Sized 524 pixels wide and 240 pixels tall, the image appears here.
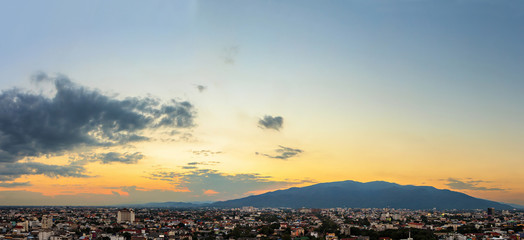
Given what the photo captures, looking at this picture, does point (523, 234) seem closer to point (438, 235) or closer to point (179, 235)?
point (438, 235)

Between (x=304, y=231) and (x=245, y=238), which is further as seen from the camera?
(x=304, y=231)

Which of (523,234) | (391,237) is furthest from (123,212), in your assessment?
(523,234)

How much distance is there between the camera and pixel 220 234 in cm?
5372

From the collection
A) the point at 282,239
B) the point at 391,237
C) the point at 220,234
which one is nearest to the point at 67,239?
the point at 220,234

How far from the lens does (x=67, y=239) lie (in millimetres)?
46281

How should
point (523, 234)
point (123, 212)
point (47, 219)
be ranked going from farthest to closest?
1. point (123, 212)
2. point (47, 219)
3. point (523, 234)

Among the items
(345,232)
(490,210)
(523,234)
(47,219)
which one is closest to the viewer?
(523,234)

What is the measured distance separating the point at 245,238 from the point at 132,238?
11943mm

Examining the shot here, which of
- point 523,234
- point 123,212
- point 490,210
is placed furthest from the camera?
point 490,210

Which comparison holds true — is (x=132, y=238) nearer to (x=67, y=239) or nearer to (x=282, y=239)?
(x=67, y=239)

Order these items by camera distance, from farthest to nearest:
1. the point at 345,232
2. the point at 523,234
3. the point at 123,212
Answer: the point at 123,212
the point at 345,232
the point at 523,234

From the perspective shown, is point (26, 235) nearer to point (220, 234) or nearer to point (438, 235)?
point (220, 234)

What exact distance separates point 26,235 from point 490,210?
108916 mm

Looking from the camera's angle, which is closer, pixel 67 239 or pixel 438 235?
pixel 67 239
